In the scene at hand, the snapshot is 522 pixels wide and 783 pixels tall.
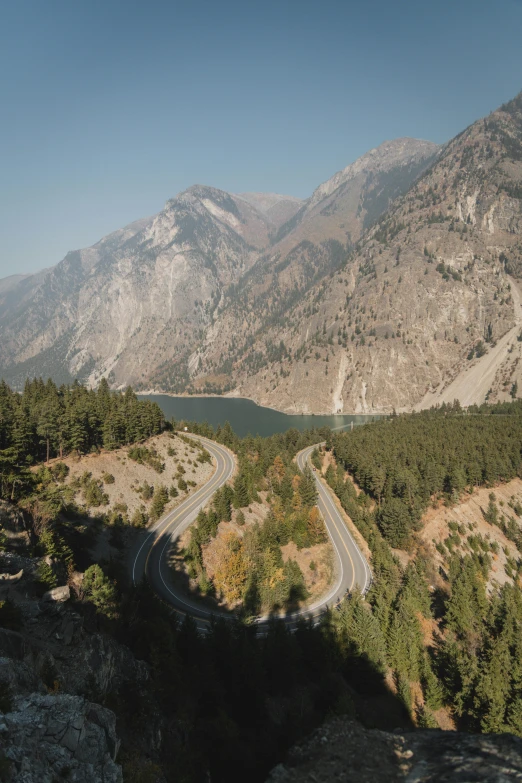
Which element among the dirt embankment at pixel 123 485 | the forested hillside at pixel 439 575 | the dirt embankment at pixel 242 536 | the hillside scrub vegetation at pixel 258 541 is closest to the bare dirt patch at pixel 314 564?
the dirt embankment at pixel 242 536

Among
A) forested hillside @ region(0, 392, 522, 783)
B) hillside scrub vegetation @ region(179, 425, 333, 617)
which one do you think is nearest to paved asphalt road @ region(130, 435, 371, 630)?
hillside scrub vegetation @ region(179, 425, 333, 617)

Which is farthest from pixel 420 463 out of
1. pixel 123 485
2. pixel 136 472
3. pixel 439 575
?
pixel 123 485

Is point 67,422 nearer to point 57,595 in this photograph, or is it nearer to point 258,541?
point 258,541

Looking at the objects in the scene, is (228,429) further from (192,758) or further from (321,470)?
(192,758)

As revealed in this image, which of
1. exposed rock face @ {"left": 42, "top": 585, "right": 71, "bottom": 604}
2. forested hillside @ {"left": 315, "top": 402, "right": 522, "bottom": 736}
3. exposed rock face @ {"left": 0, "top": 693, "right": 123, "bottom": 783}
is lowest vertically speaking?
forested hillside @ {"left": 315, "top": 402, "right": 522, "bottom": 736}

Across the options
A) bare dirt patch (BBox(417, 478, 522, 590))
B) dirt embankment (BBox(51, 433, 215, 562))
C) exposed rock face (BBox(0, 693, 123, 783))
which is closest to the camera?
exposed rock face (BBox(0, 693, 123, 783))

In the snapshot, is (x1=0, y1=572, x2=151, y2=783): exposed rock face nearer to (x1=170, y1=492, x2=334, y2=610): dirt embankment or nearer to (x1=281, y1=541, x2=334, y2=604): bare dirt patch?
(x1=170, y1=492, x2=334, y2=610): dirt embankment
